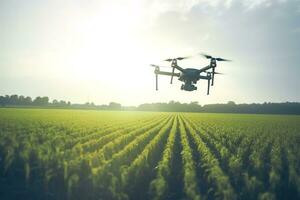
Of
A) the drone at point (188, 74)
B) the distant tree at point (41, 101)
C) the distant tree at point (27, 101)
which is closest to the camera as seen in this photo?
the drone at point (188, 74)

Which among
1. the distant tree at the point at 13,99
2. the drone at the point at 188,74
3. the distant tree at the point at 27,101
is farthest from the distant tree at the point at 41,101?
the drone at the point at 188,74

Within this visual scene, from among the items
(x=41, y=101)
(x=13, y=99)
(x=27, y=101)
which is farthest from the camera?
(x=41, y=101)

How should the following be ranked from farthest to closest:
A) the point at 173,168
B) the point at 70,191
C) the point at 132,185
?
the point at 173,168 < the point at 132,185 < the point at 70,191

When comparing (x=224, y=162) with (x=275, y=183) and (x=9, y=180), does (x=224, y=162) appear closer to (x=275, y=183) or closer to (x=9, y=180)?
(x=275, y=183)

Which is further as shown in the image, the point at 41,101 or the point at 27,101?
the point at 41,101

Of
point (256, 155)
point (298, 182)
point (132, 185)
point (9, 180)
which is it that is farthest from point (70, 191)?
point (256, 155)

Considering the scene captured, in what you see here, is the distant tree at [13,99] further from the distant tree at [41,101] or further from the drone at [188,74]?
the drone at [188,74]

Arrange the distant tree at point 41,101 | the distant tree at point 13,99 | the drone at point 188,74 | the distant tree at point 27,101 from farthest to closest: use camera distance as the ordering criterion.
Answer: the distant tree at point 41,101 < the distant tree at point 27,101 < the distant tree at point 13,99 < the drone at point 188,74

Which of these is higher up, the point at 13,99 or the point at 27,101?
the point at 13,99

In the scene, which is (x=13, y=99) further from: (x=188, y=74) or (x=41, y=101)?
(x=188, y=74)

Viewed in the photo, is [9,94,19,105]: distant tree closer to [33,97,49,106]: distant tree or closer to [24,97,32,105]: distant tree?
[24,97,32,105]: distant tree

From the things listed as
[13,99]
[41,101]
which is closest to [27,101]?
[13,99]
